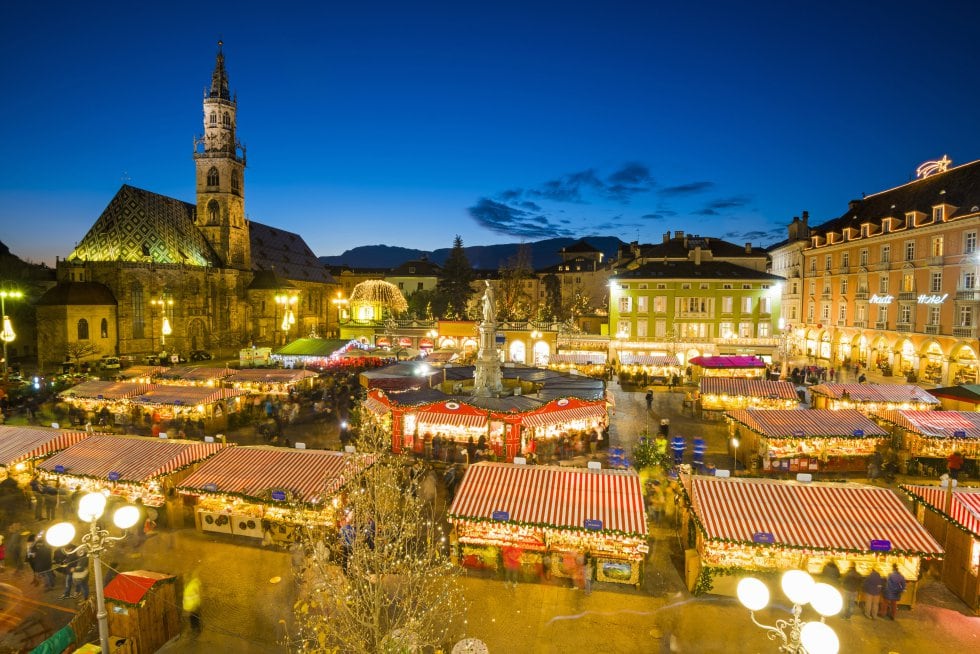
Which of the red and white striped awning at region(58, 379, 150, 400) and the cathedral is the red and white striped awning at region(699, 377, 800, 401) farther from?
the cathedral

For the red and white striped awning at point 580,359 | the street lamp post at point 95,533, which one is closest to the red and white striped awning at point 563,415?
the street lamp post at point 95,533

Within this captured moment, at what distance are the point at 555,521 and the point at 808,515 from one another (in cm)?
517

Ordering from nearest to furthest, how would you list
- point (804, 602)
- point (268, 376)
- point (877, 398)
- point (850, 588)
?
point (804, 602) < point (850, 588) < point (877, 398) < point (268, 376)

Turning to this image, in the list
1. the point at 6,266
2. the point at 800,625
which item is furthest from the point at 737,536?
the point at 6,266

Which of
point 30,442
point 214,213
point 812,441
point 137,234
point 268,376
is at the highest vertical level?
point 214,213

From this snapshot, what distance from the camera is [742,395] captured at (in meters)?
22.8

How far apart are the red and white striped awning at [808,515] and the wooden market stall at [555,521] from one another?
1.56 meters

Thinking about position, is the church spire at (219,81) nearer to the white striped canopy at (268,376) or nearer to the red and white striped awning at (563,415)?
the white striped canopy at (268,376)

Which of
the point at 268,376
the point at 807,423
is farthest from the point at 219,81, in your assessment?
the point at 807,423

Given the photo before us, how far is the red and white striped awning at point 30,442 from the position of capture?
1459cm

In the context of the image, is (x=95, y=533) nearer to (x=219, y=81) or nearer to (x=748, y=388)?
(x=748, y=388)

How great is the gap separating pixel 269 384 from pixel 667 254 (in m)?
40.3

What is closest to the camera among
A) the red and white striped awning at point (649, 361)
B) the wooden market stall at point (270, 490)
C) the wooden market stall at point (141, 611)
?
the wooden market stall at point (141, 611)

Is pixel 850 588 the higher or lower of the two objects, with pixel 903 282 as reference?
lower
